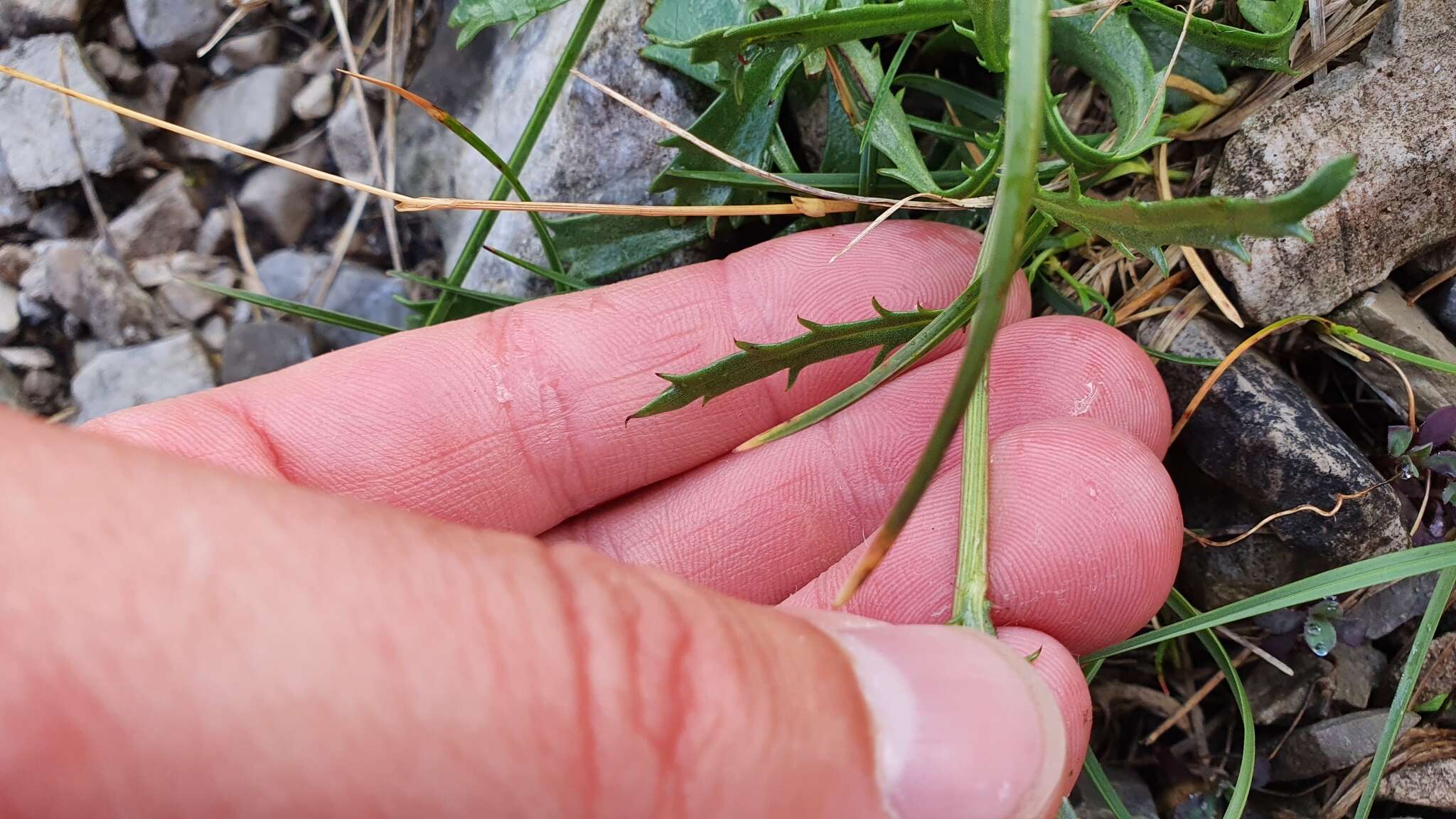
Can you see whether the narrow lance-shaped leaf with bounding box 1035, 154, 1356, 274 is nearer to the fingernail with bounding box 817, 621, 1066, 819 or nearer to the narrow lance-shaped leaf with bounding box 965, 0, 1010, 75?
the narrow lance-shaped leaf with bounding box 965, 0, 1010, 75

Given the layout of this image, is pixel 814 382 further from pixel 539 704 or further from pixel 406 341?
pixel 539 704

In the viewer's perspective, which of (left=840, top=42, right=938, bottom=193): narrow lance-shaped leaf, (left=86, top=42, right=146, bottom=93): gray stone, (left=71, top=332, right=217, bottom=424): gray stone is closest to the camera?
(left=840, top=42, right=938, bottom=193): narrow lance-shaped leaf

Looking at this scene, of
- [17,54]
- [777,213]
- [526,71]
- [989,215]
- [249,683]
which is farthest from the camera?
[17,54]

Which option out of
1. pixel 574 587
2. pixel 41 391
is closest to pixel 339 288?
pixel 41 391

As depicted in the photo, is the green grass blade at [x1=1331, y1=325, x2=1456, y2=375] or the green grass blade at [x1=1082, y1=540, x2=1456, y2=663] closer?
the green grass blade at [x1=1082, y1=540, x2=1456, y2=663]

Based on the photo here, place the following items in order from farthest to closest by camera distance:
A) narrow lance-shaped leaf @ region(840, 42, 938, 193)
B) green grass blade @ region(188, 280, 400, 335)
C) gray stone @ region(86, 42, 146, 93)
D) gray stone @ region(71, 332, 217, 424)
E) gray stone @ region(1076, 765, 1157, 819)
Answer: gray stone @ region(86, 42, 146, 93) < gray stone @ region(71, 332, 217, 424) < green grass blade @ region(188, 280, 400, 335) < gray stone @ region(1076, 765, 1157, 819) < narrow lance-shaped leaf @ region(840, 42, 938, 193)

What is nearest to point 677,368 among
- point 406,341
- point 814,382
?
point 814,382

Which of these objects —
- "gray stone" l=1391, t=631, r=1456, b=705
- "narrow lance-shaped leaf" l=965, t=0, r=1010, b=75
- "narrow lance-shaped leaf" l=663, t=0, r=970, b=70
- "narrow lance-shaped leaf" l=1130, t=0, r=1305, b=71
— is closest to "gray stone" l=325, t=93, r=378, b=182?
"narrow lance-shaped leaf" l=663, t=0, r=970, b=70
